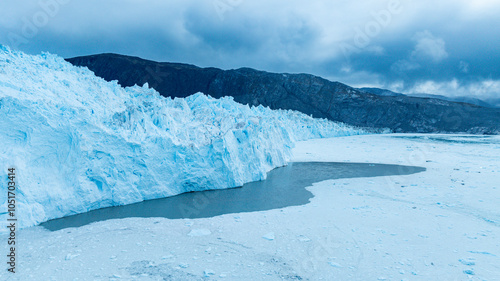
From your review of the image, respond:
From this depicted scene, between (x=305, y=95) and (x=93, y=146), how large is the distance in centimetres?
5874

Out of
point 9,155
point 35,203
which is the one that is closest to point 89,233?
point 35,203

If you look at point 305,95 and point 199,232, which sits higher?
point 305,95

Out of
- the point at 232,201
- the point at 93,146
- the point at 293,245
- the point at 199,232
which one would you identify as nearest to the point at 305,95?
the point at 232,201

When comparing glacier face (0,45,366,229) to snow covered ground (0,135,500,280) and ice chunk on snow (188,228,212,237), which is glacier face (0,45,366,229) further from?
ice chunk on snow (188,228,212,237)

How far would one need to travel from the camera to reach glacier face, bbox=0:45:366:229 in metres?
5.65

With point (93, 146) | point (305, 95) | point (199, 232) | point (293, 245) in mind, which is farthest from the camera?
point (305, 95)

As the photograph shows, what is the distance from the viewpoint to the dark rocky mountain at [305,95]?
51.4m

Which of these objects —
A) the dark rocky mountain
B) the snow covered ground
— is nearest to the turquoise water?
the snow covered ground

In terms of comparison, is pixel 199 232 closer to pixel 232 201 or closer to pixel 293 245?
pixel 293 245

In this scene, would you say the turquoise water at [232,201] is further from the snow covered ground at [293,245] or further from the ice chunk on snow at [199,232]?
the ice chunk on snow at [199,232]

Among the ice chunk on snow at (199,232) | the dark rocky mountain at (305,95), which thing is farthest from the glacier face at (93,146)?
the dark rocky mountain at (305,95)

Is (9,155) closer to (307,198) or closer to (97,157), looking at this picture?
(97,157)

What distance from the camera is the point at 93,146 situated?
6621 millimetres

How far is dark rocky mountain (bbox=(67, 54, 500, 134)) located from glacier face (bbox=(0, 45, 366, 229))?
49605 mm
